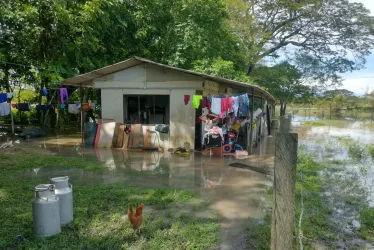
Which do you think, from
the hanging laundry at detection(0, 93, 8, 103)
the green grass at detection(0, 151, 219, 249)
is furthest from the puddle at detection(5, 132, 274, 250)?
the hanging laundry at detection(0, 93, 8, 103)

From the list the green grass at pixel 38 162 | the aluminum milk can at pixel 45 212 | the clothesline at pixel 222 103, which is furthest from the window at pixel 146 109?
the aluminum milk can at pixel 45 212

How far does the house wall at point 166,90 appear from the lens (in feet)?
33.5

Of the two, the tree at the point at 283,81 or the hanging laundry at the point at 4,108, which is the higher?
the tree at the point at 283,81

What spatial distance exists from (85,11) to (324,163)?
11774 mm

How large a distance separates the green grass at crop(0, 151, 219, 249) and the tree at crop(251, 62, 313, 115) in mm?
18707

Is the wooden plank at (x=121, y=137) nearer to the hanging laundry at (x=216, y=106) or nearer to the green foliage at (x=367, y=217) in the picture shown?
the hanging laundry at (x=216, y=106)

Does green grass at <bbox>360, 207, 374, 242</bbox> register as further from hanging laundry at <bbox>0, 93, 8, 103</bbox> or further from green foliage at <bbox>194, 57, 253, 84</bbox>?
hanging laundry at <bbox>0, 93, 8, 103</bbox>

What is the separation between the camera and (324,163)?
8.66 m

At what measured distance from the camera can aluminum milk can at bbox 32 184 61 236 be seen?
3.65 meters

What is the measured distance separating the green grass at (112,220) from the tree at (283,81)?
61.4ft

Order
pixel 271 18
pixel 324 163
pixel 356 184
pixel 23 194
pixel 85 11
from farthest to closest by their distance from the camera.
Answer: pixel 271 18
pixel 85 11
pixel 324 163
pixel 356 184
pixel 23 194

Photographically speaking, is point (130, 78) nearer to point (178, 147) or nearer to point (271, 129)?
point (178, 147)

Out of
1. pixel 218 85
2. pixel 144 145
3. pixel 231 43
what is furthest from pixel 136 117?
pixel 231 43

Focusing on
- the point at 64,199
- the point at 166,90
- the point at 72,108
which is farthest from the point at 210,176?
the point at 72,108
